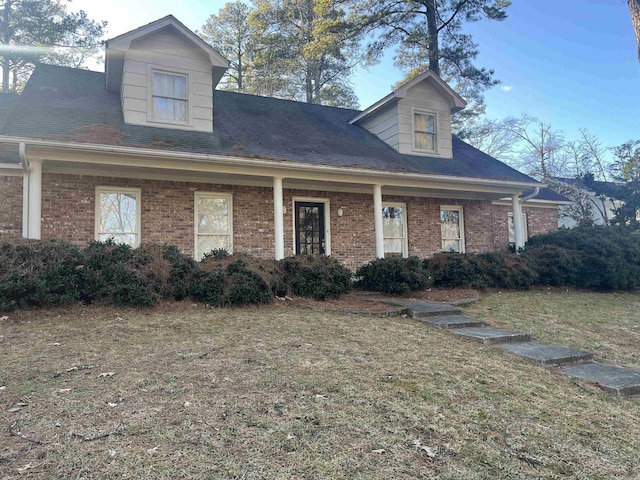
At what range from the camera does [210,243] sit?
33.7ft

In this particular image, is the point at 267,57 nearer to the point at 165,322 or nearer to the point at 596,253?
the point at 596,253

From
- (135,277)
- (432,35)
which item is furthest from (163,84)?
(432,35)

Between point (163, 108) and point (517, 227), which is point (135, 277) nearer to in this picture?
point (163, 108)

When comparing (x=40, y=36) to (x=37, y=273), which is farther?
(x=40, y=36)

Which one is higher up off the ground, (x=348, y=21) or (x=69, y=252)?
(x=348, y=21)

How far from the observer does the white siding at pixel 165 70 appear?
964cm

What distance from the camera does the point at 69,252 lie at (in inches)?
250

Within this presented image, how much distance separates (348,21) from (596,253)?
1287 cm

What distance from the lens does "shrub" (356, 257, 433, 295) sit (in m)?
8.93

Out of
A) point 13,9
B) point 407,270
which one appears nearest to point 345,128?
point 407,270

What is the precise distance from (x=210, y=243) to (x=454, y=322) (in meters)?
6.05

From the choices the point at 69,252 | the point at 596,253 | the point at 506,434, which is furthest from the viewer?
the point at 596,253

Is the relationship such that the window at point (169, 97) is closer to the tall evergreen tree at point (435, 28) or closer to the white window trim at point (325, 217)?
the white window trim at point (325, 217)

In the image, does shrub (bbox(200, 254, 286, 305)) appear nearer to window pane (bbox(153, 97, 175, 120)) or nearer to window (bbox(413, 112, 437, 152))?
window pane (bbox(153, 97, 175, 120))
